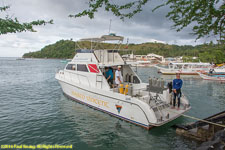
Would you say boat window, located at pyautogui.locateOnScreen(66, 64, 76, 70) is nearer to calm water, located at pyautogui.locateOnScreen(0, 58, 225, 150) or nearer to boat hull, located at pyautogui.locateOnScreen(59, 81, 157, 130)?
boat hull, located at pyautogui.locateOnScreen(59, 81, 157, 130)

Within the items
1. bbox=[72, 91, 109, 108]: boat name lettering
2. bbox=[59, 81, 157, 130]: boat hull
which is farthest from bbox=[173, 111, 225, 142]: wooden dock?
bbox=[72, 91, 109, 108]: boat name lettering

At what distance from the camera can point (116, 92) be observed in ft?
27.8

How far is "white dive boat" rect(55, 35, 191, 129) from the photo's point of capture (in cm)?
739

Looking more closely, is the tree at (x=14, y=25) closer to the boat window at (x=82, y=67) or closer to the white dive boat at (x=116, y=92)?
the white dive boat at (x=116, y=92)

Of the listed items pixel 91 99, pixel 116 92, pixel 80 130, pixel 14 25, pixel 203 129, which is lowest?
pixel 80 130

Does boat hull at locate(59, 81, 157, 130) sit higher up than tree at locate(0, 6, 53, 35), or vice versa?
tree at locate(0, 6, 53, 35)

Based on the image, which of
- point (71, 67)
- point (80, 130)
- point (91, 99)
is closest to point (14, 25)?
point (80, 130)

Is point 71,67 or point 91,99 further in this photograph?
point 71,67

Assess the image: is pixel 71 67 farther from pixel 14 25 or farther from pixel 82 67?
pixel 14 25

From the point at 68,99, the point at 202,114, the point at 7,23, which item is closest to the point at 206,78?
the point at 202,114

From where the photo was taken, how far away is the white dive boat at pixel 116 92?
739cm

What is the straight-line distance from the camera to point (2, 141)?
21.4 feet

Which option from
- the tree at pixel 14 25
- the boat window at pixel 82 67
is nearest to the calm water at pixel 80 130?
the boat window at pixel 82 67

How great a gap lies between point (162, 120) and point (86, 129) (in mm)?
3535
